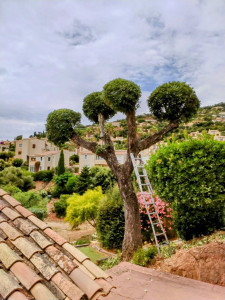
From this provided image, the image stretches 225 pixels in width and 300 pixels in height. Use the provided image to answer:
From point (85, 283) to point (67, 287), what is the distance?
0.14m

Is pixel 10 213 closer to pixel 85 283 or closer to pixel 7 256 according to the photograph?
pixel 7 256

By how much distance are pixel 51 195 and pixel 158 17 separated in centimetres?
2815

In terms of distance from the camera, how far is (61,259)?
185cm

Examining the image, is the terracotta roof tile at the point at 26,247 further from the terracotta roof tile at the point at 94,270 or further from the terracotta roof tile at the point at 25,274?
the terracotta roof tile at the point at 94,270

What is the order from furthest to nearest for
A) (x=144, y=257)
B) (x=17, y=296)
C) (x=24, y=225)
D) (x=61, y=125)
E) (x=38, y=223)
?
Answer: 1. (x=61, y=125)
2. (x=144, y=257)
3. (x=38, y=223)
4. (x=24, y=225)
5. (x=17, y=296)

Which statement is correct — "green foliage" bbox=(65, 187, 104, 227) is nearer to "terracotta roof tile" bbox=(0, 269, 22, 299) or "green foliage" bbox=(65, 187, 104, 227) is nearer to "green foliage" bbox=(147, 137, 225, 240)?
"green foliage" bbox=(147, 137, 225, 240)

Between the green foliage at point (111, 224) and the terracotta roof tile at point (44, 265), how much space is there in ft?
30.3

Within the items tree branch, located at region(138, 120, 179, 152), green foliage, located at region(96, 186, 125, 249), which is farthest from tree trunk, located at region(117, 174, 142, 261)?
green foliage, located at region(96, 186, 125, 249)

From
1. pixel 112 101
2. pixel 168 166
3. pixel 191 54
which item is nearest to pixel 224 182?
pixel 168 166

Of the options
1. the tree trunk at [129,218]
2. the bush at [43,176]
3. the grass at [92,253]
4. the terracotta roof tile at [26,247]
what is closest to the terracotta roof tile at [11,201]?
the terracotta roof tile at [26,247]

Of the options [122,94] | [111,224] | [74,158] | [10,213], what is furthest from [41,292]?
[74,158]

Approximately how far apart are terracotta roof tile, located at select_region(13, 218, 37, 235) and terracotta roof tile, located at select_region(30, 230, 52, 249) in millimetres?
57

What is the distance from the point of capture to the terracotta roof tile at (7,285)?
4.62ft

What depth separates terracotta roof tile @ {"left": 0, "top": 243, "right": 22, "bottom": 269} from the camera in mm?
1664
